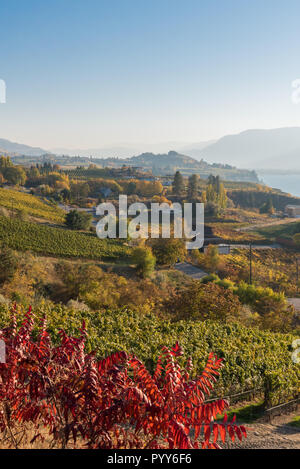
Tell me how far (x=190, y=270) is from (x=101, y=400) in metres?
31.8

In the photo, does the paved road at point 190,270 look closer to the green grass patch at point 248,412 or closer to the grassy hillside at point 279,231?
the grassy hillside at point 279,231

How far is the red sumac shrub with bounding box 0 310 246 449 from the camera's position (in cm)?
240

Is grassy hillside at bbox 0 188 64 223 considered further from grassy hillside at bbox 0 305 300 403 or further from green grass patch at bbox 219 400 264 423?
green grass patch at bbox 219 400 264 423

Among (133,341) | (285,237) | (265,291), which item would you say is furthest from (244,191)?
(133,341)

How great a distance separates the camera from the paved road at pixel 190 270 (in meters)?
32.0

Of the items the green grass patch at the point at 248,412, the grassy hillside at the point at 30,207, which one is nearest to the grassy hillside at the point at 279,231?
the grassy hillside at the point at 30,207

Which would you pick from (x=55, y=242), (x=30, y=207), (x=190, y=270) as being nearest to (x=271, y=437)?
(x=190, y=270)

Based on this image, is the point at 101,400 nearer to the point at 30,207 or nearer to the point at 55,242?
the point at 55,242

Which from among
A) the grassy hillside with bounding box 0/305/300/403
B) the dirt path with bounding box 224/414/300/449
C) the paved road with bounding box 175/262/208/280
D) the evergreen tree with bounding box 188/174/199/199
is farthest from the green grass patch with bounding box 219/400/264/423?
the evergreen tree with bounding box 188/174/199/199

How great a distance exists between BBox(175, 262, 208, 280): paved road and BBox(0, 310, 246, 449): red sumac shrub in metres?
28.9

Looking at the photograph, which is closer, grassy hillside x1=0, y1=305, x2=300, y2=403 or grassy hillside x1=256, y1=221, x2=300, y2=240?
grassy hillside x1=0, y1=305, x2=300, y2=403

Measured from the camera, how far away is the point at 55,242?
3200 cm

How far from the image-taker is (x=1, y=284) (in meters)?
16.7

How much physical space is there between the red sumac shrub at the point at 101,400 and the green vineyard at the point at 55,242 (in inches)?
1050
